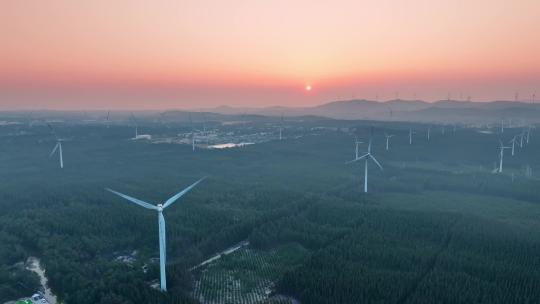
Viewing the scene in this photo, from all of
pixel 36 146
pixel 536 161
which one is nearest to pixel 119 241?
pixel 36 146

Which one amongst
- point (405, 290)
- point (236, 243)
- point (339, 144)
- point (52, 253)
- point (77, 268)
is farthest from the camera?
point (339, 144)

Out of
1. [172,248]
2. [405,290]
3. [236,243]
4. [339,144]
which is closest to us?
[405,290]

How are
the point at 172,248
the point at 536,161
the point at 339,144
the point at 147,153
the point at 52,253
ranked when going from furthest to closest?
the point at 339,144 → the point at 147,153 → the point at 536,161 → the point at 172,248 → the point at 52,253

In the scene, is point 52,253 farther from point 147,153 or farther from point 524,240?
point 147,153

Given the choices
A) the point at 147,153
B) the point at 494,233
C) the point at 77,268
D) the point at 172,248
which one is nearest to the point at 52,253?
the point at 77,268

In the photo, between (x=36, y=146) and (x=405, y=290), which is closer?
(x=405, y=290)

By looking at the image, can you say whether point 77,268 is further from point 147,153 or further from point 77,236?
point 147,153
